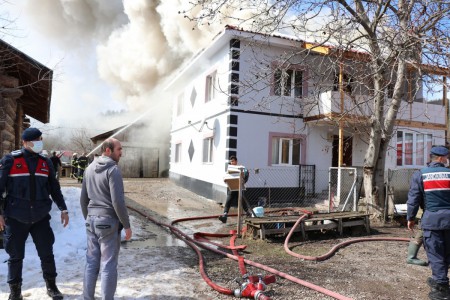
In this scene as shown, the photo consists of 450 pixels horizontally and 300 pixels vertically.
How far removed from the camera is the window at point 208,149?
47.7 feet

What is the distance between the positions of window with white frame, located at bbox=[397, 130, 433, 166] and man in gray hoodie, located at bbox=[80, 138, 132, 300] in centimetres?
1384

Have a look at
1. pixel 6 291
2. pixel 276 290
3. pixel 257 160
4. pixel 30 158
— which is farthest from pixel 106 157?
pixel 257 160

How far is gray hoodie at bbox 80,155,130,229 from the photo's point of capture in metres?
3.39

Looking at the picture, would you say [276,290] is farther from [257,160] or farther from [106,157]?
[257,160]

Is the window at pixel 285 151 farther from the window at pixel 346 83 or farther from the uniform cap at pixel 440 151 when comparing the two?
the uniform cap at pixel 440 151

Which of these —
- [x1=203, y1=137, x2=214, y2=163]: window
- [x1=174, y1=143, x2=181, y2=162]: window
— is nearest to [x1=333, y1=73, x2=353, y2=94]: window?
[x1=203, y1=137, x2=214, y2=163]: window

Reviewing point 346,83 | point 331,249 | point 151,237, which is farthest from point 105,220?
point 346,83

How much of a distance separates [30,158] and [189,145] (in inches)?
532

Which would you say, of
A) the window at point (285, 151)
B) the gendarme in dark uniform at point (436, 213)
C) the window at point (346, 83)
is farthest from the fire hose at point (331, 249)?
the window at point (285, 151)

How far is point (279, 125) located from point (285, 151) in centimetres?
101

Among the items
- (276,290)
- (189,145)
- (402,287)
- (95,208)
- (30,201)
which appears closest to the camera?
(95,208)

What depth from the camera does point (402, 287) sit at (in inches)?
180

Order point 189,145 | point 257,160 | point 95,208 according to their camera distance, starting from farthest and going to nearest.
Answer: point 189,145 < point 257,160 < point 95,208

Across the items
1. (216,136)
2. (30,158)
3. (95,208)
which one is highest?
(216,136)
